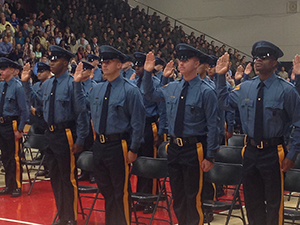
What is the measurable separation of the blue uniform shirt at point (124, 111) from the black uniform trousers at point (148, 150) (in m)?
1.44

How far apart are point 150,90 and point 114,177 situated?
941 millimetres

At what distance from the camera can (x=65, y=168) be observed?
5289 millimetres

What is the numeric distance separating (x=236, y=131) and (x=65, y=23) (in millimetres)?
8521

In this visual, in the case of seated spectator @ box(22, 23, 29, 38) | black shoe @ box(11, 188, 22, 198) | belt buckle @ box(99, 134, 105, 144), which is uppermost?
seated spectator @ box(22, 23, 29, 38)

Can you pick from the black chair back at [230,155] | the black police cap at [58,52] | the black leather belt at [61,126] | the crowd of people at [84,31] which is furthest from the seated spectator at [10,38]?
the black chair back at [230,155]

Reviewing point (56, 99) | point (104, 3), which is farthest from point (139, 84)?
point (104, 3)

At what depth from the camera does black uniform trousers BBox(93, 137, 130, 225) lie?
181 inches

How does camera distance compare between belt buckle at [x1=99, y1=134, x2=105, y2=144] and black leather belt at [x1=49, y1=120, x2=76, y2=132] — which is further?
black leather belt at [x1=49, y1=120, x2=76, y2=132]

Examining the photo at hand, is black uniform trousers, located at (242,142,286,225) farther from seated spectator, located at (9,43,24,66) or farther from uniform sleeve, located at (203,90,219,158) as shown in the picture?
seated spectator, located at (9,43,24,66)

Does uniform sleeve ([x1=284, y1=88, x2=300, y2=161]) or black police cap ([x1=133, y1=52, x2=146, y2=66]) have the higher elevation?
black police cap ([x1=133, y1=52, x2=146, y2=66])

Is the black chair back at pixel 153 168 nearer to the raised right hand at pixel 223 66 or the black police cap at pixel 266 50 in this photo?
the raised right hand at pixel 223 66

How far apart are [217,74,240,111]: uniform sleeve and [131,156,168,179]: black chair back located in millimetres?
957

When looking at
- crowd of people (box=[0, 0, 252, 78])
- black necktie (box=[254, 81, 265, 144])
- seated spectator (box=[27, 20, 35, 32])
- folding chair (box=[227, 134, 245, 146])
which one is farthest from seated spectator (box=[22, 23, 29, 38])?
black necktie (box=[254, 81, 265, 144])

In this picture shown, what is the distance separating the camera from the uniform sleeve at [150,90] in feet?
15.6
